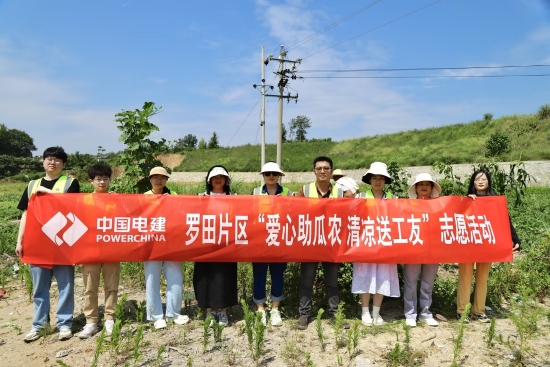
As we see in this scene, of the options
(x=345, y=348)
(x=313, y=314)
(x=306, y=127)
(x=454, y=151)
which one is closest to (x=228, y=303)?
(x=313, y=314)

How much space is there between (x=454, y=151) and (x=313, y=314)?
21.0 m

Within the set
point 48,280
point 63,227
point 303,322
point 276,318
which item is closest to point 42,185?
point 63,227

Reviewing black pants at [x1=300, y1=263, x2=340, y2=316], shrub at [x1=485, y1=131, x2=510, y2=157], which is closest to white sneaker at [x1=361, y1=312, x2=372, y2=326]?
black pants at [x1=300, y1=263, x2=340, y2=316]

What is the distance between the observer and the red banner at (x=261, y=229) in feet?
11.9

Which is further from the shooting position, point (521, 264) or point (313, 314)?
point (521, 264)

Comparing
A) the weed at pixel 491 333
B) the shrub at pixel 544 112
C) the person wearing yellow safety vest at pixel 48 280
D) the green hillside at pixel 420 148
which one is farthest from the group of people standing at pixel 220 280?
the shrub at pixel 544 112

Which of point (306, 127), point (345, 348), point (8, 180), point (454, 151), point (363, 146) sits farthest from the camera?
point (306, 127)

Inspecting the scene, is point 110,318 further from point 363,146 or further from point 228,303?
point 363,146

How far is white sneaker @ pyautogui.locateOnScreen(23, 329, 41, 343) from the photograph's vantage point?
3.42 meters

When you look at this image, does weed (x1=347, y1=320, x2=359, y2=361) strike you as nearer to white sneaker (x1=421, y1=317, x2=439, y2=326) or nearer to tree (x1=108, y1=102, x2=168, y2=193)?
white sneaker (x1=421, y1=317, x2=439, y2=326)

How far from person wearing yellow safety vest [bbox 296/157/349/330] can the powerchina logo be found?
92.4 inches

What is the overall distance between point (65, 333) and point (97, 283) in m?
0.52

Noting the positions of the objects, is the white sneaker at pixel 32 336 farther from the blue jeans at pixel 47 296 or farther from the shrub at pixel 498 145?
the shrub at pixel 498 145

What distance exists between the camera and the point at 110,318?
3523 mm
